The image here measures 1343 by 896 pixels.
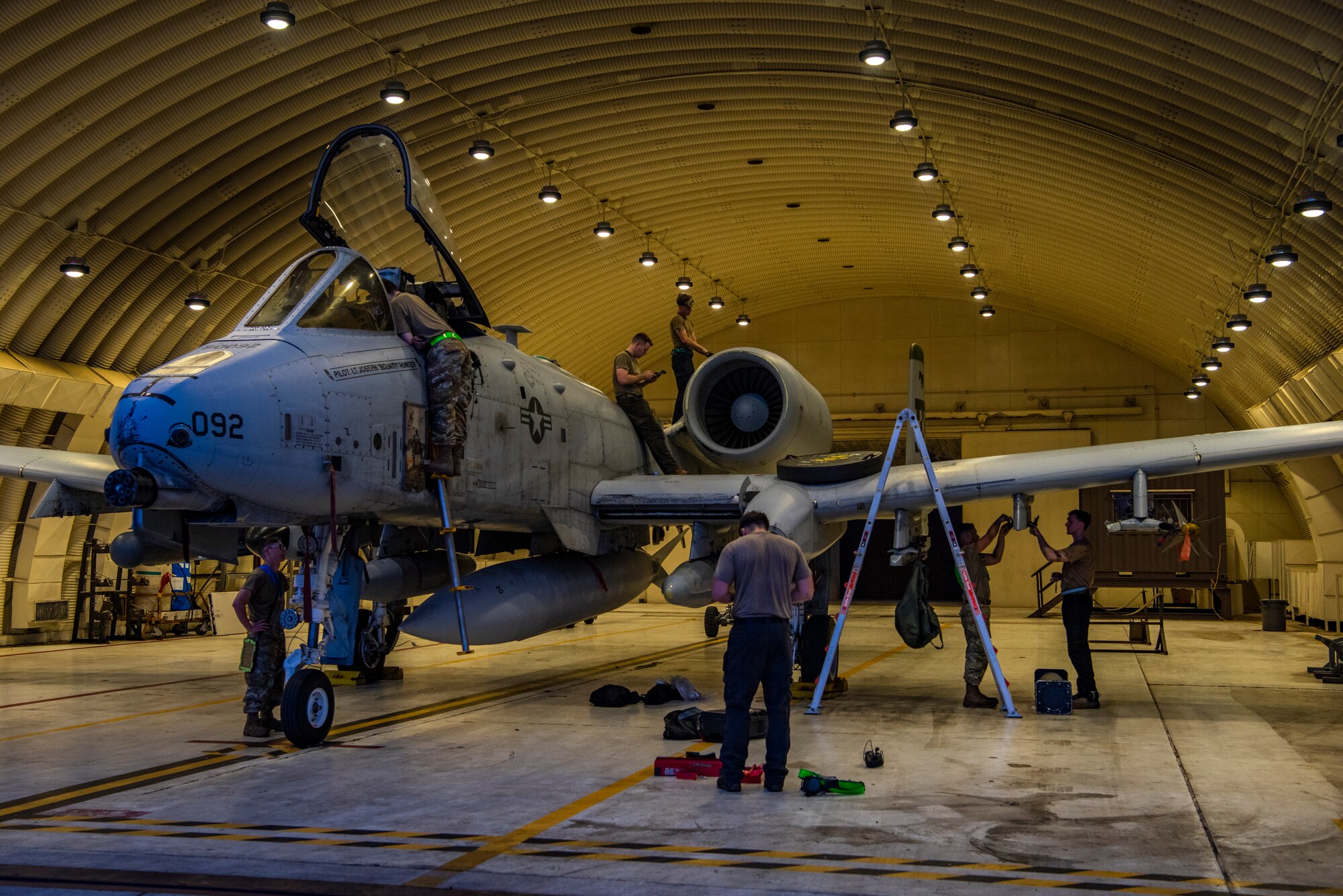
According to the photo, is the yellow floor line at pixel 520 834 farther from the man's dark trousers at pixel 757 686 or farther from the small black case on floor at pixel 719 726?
the small black case on floor at pixel 719 726

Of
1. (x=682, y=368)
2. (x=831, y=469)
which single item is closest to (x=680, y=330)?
(x=682, y=368)

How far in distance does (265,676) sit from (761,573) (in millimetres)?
4327

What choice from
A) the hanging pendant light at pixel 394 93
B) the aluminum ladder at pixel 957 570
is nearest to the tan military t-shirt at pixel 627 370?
the aluminum ladder at pixel 957 570

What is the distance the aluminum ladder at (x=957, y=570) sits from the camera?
33.3 ft

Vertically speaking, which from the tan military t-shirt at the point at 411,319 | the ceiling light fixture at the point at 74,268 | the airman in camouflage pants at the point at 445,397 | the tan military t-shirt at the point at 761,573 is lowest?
the tan military t-shirt at the point at 761,573

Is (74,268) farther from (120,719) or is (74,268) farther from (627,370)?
(627,370)

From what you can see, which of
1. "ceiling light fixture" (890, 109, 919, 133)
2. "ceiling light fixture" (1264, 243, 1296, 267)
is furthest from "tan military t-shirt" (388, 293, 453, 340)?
"ceiling light fixture" (1264, 243, 1296, 267)

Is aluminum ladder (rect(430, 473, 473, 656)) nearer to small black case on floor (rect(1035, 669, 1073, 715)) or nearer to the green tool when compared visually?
the green tool

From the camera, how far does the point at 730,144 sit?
20.3 meters

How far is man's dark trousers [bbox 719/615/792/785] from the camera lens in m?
7.04

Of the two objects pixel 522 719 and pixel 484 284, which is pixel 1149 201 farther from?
pixel 522 719

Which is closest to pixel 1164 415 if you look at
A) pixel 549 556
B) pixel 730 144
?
pixel 730 144

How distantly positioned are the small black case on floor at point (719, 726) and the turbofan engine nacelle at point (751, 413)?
4.80 m

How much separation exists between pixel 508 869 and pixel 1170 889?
2813 mm
